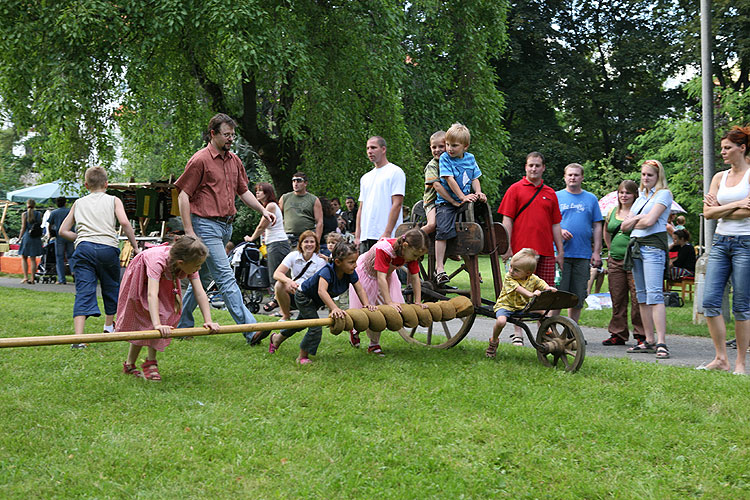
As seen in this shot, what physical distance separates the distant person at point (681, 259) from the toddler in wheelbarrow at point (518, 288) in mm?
7579

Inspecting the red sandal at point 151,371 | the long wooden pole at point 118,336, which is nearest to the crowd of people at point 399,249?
the red sandal at point 151,371

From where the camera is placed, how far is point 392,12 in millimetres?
14898

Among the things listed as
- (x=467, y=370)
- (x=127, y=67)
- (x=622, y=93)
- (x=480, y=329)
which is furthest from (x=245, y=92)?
(x=622, y=93)

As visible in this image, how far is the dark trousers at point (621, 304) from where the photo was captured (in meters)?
8.36

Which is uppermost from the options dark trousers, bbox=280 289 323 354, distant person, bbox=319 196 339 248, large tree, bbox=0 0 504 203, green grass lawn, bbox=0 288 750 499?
large tree, bbox=0 0 504 203

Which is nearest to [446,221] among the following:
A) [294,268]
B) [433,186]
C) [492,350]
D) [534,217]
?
[433,186]

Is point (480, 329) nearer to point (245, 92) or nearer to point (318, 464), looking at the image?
point (318, 464)

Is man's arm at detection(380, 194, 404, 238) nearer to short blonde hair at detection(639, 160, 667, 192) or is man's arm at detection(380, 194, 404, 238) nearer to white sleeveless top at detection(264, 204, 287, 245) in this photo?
short blonde hair at detection(639, 160, 667, 192)

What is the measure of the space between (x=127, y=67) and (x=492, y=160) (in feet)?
30.3

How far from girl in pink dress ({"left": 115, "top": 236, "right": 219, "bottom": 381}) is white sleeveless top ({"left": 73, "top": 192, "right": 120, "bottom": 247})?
59.5 inches

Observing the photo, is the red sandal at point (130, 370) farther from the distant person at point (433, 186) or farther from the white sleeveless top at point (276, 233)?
the white sleeveless top at point (276, 233)

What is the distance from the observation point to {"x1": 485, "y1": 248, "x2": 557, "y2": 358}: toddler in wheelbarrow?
21.3ft

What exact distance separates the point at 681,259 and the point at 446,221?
8162 millimetres

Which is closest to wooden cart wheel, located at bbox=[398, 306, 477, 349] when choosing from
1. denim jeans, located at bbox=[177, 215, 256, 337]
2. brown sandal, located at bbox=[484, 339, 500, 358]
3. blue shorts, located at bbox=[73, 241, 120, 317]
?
brown sandal, located at bbox=[484, 339, 500, 358]
